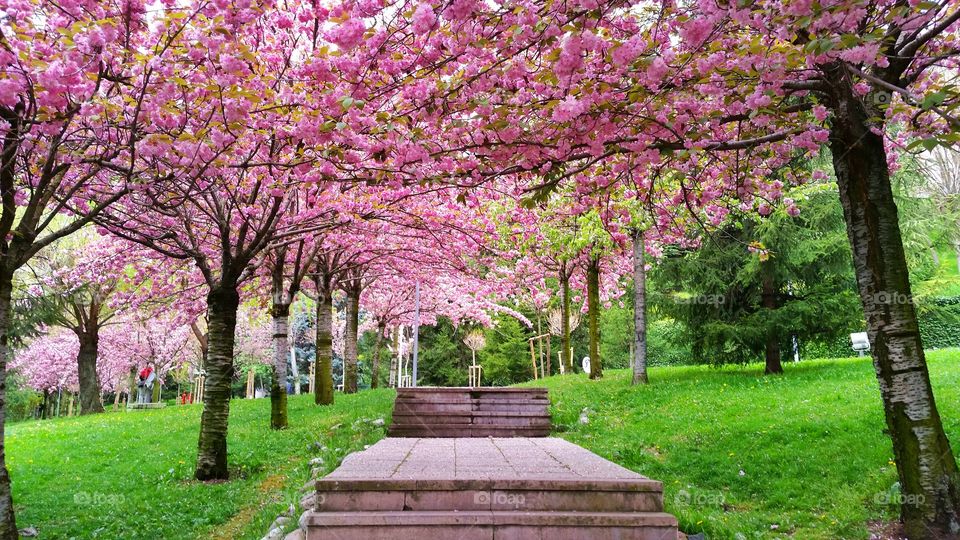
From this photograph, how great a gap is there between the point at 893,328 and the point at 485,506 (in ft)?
12.8

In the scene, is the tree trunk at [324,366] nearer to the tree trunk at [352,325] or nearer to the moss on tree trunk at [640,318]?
the tree trunk at [352,325]

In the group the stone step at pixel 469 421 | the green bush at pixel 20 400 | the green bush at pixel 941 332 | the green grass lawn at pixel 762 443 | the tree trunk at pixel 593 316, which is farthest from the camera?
the green bush at pixel 20 400

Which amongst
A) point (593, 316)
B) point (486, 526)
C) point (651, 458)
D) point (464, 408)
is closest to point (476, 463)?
point (486, 526)

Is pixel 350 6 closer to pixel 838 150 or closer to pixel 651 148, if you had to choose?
pixel 651 148

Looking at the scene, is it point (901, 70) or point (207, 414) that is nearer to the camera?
point (901, 70)

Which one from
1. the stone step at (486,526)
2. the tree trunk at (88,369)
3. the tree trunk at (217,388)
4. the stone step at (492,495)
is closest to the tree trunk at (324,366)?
the tree trunk at (217,388)

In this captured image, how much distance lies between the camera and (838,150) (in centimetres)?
577

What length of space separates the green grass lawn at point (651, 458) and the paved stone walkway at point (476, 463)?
2.97 feet

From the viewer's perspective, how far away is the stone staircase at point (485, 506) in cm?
438

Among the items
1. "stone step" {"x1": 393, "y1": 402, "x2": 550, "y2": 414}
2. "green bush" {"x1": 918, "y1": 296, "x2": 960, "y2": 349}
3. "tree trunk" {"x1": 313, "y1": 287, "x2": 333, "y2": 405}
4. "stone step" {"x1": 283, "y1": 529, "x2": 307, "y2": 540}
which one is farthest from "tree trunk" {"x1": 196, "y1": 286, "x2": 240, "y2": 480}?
"green bush" {"x1": 918, "y1": 296, "x2": 960, "y2": 349}

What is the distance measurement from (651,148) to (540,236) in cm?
1007

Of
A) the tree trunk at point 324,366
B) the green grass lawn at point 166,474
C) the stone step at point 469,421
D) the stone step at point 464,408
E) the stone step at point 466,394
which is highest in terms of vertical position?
the tree trunk at point 324,366

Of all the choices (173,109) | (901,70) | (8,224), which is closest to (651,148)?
(901,70)

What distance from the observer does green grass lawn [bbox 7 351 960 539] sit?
6258mm
